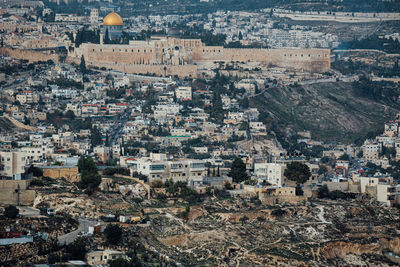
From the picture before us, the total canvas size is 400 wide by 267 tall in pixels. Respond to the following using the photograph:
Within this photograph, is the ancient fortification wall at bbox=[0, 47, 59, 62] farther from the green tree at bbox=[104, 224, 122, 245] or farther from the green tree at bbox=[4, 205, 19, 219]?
the green tree at bbox=[104, 224, 122, 245]

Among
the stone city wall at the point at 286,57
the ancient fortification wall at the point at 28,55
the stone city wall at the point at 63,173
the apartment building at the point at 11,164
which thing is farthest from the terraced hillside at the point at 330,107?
the apartment building at the point at 11,164

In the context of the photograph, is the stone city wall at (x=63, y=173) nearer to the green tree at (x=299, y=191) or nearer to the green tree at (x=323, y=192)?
the green tree at (x=299, y=191)

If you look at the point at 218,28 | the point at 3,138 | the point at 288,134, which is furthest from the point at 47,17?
the point at 3,138

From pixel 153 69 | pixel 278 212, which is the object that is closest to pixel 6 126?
pixel 278 212

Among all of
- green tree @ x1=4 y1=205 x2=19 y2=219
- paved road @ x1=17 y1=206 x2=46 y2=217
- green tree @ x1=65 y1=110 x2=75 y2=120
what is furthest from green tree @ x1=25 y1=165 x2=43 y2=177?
green tree @ x1=65 y1=110 x2=75 y2=120

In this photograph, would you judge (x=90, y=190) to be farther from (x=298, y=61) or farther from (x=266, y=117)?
(x=298, y=61)

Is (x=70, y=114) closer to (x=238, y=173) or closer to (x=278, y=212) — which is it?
(x=238, y=173)

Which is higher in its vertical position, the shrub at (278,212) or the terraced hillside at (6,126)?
the terraced hillside at (6,126)
